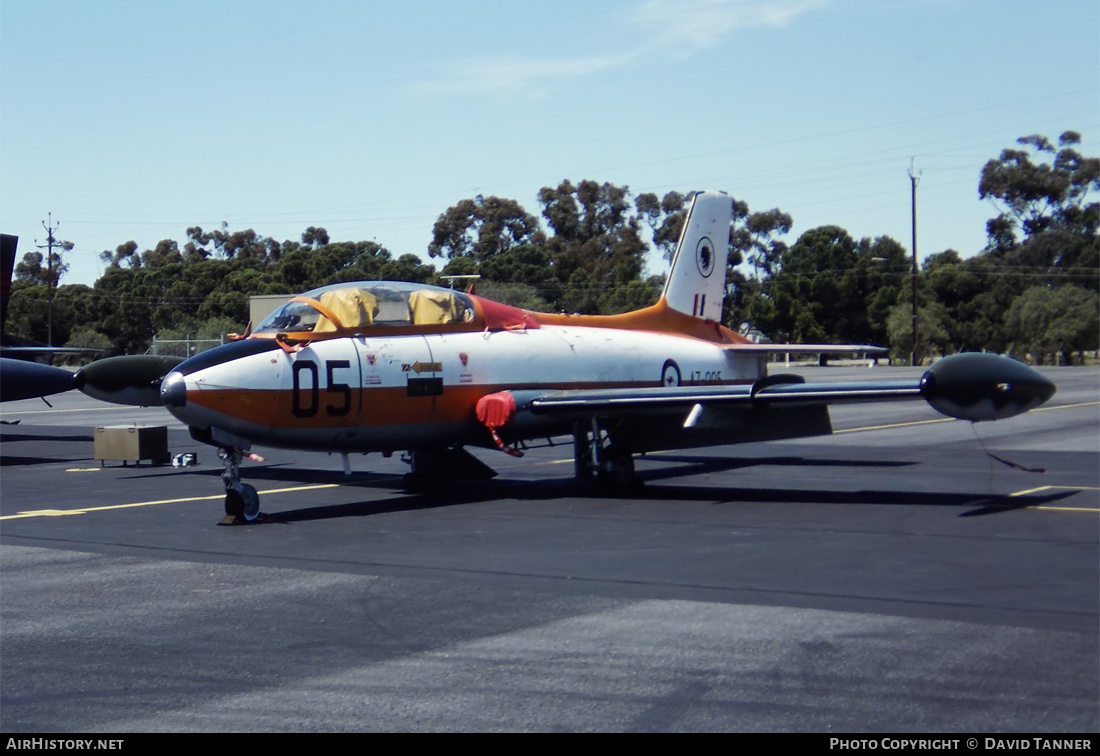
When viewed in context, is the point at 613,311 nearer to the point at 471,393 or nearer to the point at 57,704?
the point at 471,393

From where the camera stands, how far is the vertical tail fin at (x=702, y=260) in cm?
2119

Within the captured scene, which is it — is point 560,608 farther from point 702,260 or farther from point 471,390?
point 702,260

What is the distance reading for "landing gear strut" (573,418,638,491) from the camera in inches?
649

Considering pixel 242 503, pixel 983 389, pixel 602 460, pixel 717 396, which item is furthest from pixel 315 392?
pixel 983 389

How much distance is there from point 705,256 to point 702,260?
5.2 inches

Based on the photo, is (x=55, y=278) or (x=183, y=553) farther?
(x=55, y=278)

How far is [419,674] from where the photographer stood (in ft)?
22.5

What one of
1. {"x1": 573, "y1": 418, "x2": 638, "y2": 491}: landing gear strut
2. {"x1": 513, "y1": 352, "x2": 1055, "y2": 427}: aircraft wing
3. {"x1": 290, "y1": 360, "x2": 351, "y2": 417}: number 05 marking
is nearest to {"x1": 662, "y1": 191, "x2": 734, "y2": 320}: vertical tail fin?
{"x1": 513, "y1": 352, "x2": 1055, "y2": 427}: aircraft wing

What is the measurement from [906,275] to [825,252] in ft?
20.9

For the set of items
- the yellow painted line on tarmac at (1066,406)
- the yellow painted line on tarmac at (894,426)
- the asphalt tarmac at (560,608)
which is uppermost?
the yellow painted line on tarmac at (1066,406)

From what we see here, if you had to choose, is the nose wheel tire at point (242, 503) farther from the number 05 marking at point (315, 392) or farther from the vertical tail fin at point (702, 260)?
the vertical tail fin at point (702, 260)

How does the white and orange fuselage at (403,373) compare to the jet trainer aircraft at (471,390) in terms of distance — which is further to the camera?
the white and orange fuselage at (403,373)

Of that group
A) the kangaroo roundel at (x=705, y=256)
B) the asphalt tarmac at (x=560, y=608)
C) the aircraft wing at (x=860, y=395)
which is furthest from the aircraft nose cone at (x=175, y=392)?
the kangaroo roundel at (x=705, y=256)
